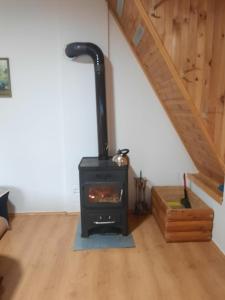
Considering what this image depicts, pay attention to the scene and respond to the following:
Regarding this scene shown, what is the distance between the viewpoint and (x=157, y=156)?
114 inches

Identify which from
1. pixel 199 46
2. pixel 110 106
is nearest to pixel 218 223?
pixel 199 46

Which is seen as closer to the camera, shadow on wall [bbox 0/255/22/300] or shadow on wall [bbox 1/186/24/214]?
shadow on wall [bbox 0/255/22/300]

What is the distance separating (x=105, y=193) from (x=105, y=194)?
1 centimetres

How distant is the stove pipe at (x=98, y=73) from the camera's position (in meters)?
2.41

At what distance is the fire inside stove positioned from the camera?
7.70ft

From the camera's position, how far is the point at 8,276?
6.04ft

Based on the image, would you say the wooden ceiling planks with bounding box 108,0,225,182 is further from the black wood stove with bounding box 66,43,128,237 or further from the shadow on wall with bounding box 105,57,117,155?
the black wood stove with bounding box 66,43,128,237

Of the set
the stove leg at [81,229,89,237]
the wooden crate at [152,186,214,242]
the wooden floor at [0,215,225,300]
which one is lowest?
the wooden floor at [0,215,225,300]

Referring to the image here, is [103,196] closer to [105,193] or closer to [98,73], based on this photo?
[105,193]

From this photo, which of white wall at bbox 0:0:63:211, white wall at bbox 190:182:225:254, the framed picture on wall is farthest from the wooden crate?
the framed picture on wall

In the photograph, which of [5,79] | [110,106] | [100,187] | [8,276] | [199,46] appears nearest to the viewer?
[199,46]

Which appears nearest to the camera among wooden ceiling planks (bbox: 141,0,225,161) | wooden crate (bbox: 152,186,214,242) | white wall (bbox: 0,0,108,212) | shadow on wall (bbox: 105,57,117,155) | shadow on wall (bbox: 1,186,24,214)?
wooden ceiling planks (bbox: 141,0,225,161)

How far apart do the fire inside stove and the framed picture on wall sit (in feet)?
4.92

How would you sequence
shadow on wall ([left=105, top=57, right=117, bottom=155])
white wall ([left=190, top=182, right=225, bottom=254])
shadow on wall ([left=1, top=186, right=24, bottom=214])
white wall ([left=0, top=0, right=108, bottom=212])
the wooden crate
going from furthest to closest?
shadow on wall ([left=1, top=186, right=24, bottom=214])
shadow on wall ([left=105, top=57, right=117, bottom=155])
white wall ([left=0, top=0, right=108, bottom=212])
the wooden crate
white wall ([left=190, top=182, right=225, bottom=254])
